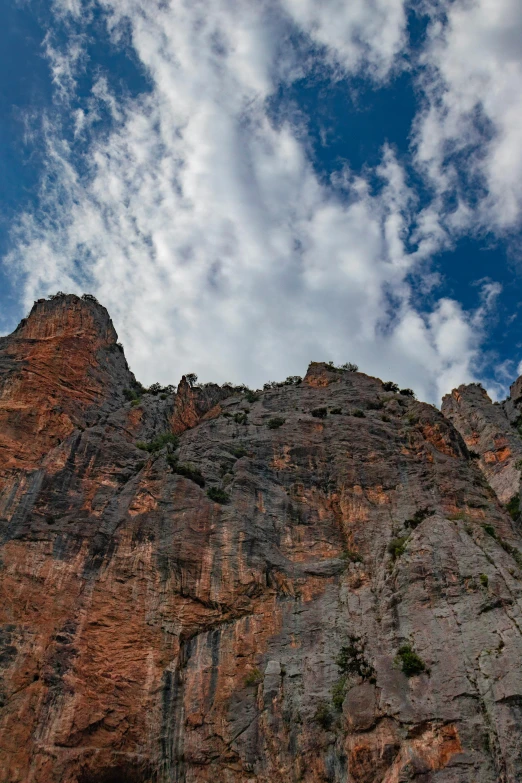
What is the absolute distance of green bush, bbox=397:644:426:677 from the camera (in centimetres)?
2270

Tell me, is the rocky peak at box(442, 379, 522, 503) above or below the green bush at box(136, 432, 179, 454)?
above

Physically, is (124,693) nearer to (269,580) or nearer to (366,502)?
(269,580)

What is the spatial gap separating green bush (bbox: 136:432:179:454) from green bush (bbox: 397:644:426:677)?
19234 mm

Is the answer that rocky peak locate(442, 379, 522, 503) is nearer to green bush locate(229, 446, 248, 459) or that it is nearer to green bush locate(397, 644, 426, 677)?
green bush locate(229, 446, 248, 459)

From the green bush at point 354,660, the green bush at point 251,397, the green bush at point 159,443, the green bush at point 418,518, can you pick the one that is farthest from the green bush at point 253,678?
the green bush at point 251,397

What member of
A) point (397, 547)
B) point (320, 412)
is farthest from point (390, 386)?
point (397, 547)

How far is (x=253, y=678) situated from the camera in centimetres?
2478

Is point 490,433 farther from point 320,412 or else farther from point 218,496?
point 218,496

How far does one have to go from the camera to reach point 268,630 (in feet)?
86.6

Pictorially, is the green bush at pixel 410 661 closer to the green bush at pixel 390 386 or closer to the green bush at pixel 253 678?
the green bush at pixel 253 678

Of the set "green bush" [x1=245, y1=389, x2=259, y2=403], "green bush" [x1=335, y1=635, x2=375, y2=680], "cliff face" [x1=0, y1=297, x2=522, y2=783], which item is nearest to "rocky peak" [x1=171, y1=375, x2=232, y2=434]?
"green bush" [x1=245, y1=389, x2=259, y2=403]

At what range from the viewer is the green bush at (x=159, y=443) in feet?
122

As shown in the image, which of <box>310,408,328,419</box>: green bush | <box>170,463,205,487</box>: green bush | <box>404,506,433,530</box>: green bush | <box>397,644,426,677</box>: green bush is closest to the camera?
<box>397,644,426,677</box>: green bush

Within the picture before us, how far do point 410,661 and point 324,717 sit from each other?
3992 millimetres
